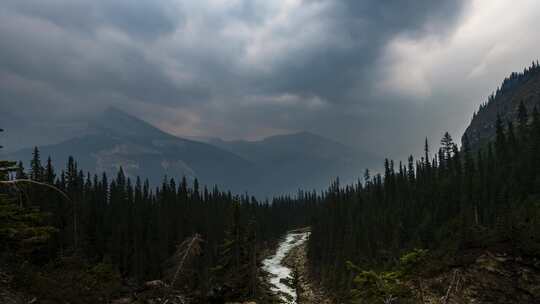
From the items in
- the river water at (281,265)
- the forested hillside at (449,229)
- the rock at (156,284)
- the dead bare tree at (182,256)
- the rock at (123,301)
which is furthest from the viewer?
the river water at (281,265)

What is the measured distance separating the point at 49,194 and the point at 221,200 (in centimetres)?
6727

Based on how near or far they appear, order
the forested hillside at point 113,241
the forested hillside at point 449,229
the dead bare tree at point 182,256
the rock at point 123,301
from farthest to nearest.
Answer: the forested hillside at point 449,229
the rock at point 123,301
the forested hillside at point 113,241
the dead bare tree at point 182,256

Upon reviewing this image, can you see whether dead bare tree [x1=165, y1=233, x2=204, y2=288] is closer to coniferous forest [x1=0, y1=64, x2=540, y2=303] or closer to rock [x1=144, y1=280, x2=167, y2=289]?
coniferous forest [x1=0, y1=64, x2=540, y2=303]

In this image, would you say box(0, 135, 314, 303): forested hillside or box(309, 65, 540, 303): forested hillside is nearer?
box(0, 135, 314, 303): forested hillside

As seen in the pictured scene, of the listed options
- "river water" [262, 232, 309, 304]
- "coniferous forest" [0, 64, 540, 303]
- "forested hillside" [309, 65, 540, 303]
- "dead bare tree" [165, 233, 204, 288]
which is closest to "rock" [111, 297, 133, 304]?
"coniferous forest" [0, 64, 540, 303]

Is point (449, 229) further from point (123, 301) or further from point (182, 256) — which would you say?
point (182, 256)

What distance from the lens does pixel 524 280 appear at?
97.1ft

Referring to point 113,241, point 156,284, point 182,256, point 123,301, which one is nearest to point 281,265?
point 113,241

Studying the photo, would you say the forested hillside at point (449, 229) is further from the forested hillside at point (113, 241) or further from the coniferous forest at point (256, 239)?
the forested hillside at point (113, 241)

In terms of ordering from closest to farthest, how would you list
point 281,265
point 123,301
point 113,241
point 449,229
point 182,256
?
point 182,256
point 123,301
point 449,229
point 113,241
point 281,265

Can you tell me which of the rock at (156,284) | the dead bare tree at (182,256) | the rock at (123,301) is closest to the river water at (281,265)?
the rock at (156,284)

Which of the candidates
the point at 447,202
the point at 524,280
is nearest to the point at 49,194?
the point at 524,280

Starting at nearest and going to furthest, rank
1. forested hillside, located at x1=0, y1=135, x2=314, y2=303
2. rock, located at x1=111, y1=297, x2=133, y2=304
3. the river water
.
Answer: forested hillside, located at x1=0, y1=135, x2=314, y2=303 → rock, located at x1=111, y1=297, x2=133, y2=304 → the river water

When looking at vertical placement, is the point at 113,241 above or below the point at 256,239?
below
